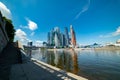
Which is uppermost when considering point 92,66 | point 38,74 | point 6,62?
point 6,62

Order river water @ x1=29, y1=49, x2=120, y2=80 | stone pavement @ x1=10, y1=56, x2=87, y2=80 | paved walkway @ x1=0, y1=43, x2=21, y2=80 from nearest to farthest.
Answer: stone pavement @ x1=10, y1=56, x2=87, y2=80 → paved walkway @ x1=0, y1=43, x2=21, y2=80 → river water @ x1=29, y1=49, x2=120, y2=80

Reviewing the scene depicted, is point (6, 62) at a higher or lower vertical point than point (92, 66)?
higher

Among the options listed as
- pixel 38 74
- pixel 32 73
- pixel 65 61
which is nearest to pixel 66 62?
pixel 65 61

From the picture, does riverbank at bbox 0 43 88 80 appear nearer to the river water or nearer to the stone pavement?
the stone pavement

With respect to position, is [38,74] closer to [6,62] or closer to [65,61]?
[6,62]

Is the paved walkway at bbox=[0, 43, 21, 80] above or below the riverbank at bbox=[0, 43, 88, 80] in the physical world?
above

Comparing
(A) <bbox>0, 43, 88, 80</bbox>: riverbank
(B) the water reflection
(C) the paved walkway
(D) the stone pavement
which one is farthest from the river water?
(C) the paved walkway

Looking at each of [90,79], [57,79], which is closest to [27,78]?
[57,79]

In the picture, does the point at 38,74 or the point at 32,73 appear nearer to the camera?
the point at 38,74

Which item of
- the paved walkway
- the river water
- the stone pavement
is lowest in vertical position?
the river water

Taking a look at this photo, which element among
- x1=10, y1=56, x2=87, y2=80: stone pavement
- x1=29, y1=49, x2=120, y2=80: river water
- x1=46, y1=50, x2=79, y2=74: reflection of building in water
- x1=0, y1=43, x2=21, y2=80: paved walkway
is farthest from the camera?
x1=46, y1=50, x2=79, y2=74: reflection of building in water

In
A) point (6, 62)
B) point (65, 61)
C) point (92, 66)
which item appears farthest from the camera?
point (65, 61)

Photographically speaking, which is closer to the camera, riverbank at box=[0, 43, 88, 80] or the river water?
riverbank at box=[0, 43, 88, 80]

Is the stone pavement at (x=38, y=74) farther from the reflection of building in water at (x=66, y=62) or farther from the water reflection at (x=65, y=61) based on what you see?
the reflection of building in water at (x=66, y=62)
